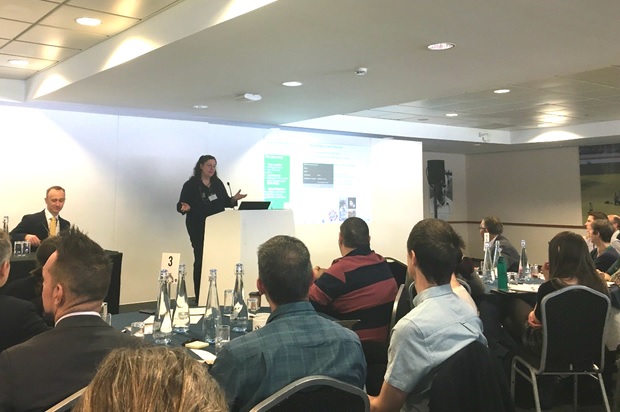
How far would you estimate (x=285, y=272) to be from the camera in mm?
1896

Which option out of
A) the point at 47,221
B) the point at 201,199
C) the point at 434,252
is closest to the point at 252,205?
the point at 201,199

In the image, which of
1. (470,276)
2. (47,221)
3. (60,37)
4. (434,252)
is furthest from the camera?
(47,221)

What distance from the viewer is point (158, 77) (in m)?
4.89

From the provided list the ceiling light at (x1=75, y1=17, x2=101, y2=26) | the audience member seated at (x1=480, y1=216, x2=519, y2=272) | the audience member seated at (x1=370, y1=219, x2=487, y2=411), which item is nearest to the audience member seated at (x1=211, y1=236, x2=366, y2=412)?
the audience member seated at (x1=370, y1=219, x2=487, y2=411)

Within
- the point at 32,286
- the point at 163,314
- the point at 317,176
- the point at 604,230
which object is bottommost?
the point at 163,314

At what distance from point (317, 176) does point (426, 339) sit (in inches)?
263

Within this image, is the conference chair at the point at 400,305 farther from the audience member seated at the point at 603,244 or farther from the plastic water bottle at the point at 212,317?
the audience member seated at the point at 603,244

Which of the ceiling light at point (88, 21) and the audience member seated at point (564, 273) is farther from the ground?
the ceiling light at point (88, 21)

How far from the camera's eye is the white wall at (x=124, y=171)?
629 centimetres

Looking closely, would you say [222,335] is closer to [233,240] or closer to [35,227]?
[233,240]

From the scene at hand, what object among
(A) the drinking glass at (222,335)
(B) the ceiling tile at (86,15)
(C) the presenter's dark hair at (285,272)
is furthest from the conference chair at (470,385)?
(B) the ceiling tile at (86,15)

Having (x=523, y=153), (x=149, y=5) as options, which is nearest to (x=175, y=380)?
(x=149, y=5)

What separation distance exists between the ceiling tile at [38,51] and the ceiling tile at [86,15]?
2.19 ft

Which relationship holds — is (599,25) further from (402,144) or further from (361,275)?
(402,144)
